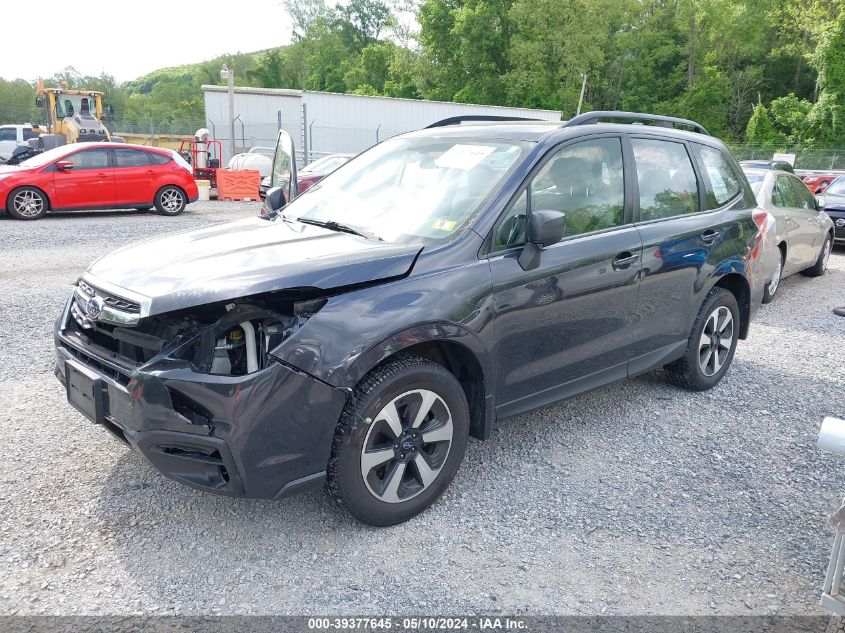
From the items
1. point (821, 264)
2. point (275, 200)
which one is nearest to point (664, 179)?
point (275, 200)

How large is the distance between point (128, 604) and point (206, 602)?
0.29 m

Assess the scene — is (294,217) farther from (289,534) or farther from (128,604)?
(128,604)

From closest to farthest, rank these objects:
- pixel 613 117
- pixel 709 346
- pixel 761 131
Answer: pixel 613 117
pixel 709 346
pixel 761 131

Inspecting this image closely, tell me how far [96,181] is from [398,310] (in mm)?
12571

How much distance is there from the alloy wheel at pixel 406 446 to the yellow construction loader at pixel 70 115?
923 inches

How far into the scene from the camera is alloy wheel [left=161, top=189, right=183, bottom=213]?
1438cm

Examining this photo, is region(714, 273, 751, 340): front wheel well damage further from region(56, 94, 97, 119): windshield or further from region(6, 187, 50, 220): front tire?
region(56, 94, 97, 119): windshield

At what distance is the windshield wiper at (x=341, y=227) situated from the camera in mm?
3361

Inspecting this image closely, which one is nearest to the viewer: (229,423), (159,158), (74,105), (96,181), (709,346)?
(229,423)

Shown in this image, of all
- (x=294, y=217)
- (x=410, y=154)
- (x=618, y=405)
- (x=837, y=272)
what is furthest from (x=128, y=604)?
(x=837, y=272)

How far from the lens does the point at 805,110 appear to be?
49.3 meters

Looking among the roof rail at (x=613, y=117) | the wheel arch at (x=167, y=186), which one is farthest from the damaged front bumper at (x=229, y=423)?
the wheel arch at (x=167, y=186)

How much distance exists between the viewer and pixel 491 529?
3.10 meters

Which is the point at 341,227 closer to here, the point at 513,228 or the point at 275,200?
the point at 513,228
